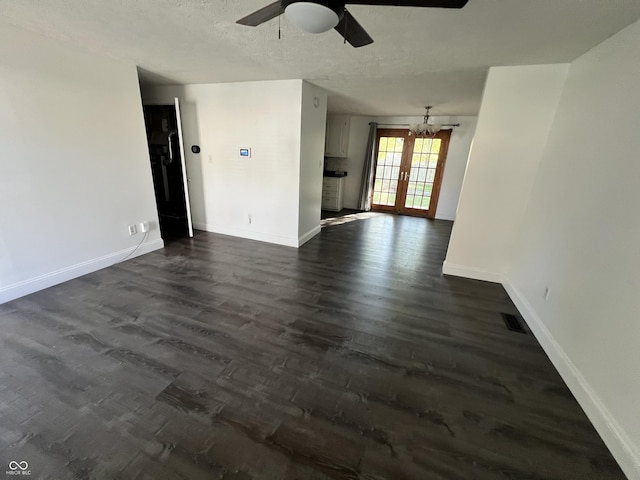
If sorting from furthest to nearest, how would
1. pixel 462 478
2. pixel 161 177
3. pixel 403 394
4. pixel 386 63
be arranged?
pixel 161 177 < pixel 386 63 < pixel 403 394 < pixel 462 478

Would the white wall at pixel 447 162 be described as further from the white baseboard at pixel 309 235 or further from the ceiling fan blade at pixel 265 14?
the ceiling fan blade at pixel 265 14

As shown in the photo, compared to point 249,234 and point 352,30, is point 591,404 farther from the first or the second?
point 249,234

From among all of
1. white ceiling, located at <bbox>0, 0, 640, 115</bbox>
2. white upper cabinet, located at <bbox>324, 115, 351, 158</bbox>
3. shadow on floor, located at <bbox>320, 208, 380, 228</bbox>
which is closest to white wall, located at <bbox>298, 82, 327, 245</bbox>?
white ceiling, located at <bbox>0, 0, 640, 115</bbox>

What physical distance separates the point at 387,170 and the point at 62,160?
599 cm

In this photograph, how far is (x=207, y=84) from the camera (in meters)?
3.91

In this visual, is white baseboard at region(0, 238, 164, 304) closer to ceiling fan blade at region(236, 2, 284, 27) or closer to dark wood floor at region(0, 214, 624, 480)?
dark wood floor at region(0, 214, 624, 480)

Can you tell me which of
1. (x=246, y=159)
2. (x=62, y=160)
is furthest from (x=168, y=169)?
(x=62, y=160)

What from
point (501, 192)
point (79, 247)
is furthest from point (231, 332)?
point (501, 192)

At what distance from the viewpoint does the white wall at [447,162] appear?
5.81 metres

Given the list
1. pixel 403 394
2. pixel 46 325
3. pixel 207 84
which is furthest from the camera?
pixel 207 84

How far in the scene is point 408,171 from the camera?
6480mm

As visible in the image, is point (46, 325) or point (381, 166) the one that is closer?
point (46, 325)

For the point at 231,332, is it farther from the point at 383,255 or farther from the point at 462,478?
the point at 383,255

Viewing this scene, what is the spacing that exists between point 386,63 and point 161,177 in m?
4.22
